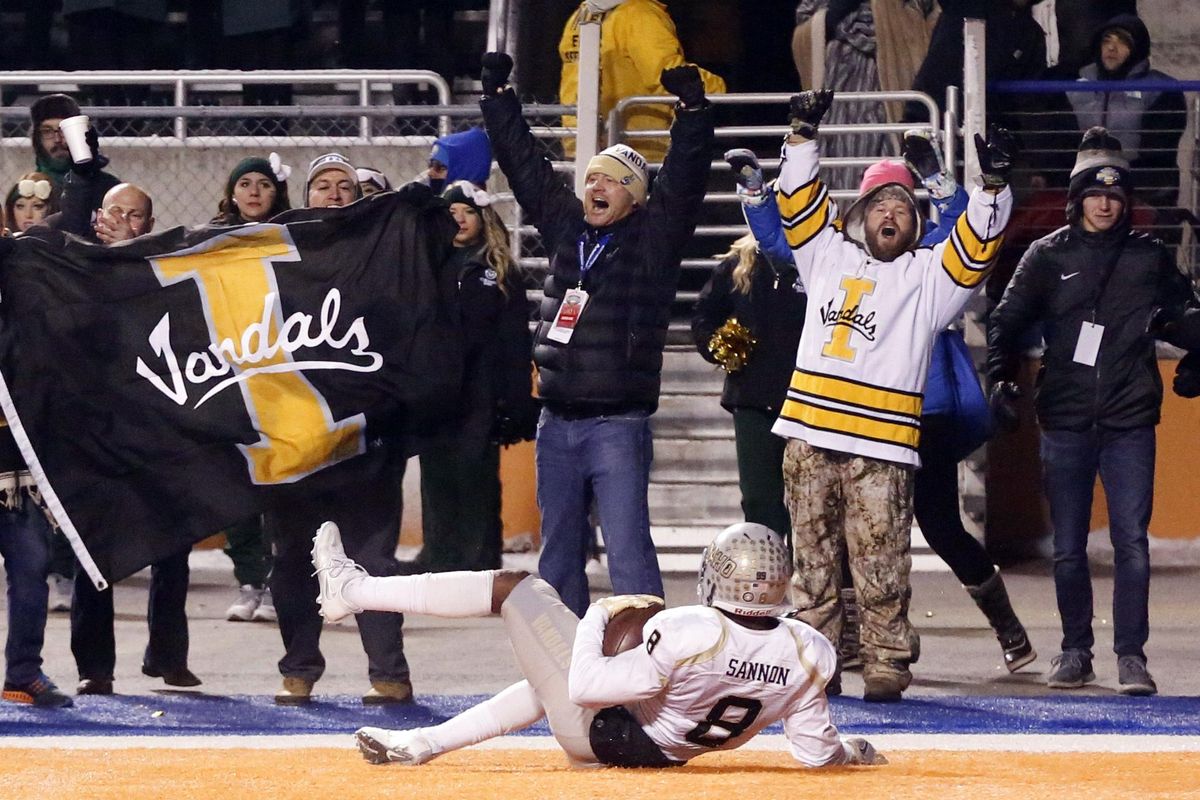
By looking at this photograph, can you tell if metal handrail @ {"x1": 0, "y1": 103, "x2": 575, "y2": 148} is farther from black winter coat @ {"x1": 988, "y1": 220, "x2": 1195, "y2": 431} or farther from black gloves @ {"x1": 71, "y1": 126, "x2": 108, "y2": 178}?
black winter coat @ {"x1": 988, "y1": 220, "x2": 1195, "y2": 431}

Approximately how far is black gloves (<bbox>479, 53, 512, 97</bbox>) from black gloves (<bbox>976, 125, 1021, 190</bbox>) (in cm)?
189

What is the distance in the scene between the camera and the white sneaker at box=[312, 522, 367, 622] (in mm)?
6129

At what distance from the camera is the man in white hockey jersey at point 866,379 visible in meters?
7.52

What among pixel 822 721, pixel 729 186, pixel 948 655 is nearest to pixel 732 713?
pixel 822 721

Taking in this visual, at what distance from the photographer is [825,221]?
768 cm

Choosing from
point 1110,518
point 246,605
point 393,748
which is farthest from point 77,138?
point 1110,518

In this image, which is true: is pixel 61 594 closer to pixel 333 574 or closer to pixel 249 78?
pixel 249 78

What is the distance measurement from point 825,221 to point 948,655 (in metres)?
2.35

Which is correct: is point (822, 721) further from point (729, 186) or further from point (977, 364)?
point (729, 186)

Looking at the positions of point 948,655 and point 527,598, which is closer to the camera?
point 527,598

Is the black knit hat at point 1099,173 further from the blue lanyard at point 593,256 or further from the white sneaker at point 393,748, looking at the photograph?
the white sneaker at point 393,748

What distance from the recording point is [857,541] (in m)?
7.61

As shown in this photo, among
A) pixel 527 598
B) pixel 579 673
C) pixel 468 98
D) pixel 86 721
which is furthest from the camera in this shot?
pixel 468 98

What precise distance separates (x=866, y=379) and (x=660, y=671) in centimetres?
234
